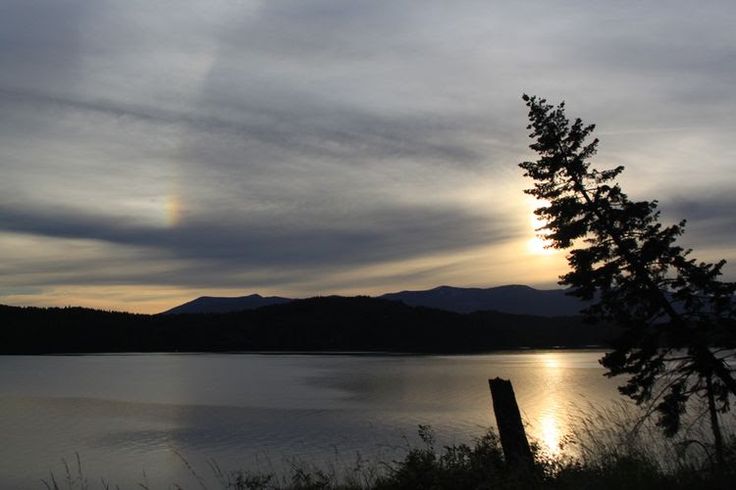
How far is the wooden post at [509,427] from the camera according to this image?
10453mm

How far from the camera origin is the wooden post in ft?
34.3

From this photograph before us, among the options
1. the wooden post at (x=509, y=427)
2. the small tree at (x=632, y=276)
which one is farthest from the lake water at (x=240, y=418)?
the wooden post at (x=509, y=427)

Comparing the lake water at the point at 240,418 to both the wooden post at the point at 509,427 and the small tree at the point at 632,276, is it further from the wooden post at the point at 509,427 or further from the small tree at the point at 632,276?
the wooden post at the point at 509,427

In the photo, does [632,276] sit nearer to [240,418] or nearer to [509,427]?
[509,427]

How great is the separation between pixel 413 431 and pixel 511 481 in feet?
101

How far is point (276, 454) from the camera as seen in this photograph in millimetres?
32062

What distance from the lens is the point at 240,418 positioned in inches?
1860

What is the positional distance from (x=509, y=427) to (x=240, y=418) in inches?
1571

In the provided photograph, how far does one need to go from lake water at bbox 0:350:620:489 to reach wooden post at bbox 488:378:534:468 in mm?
14210

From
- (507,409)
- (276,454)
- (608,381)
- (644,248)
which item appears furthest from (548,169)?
(608,381)

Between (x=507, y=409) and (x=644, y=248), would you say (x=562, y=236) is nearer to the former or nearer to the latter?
(x=644, y=248)

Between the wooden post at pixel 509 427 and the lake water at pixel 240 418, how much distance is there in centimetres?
1421

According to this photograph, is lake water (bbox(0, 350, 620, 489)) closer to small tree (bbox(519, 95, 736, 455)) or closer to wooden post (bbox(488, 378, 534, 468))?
small tree (bbox(519, 95, 736, 455))

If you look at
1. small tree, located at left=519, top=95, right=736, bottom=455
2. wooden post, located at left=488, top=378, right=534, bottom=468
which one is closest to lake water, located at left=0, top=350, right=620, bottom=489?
small tree, located at left=519, top=95, right=736, bottom=455
